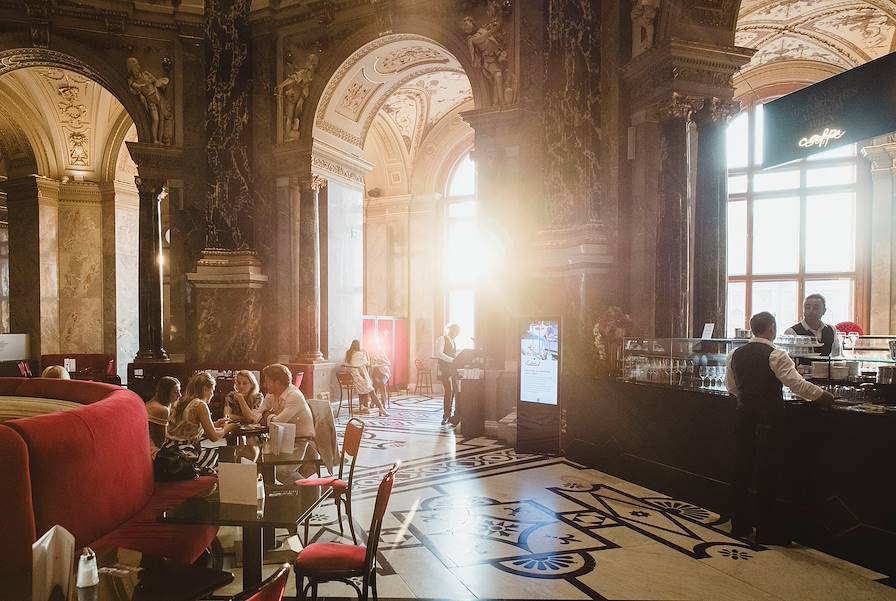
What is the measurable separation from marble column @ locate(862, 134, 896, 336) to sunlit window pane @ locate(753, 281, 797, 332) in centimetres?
131

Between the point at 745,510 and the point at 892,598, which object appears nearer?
the point at 892,598

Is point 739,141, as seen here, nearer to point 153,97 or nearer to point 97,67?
point 153,97

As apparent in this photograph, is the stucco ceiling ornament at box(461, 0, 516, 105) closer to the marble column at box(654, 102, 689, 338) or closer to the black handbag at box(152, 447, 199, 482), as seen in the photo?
the marble column at box(654, 102, 689, 338)

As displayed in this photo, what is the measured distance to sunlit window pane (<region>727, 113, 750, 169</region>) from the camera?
12.9 metres

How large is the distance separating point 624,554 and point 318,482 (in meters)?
2.25

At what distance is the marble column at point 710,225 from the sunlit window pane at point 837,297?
19.9ft

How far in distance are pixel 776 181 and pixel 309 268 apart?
938cm

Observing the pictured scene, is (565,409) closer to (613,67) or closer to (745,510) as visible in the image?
(745,510)

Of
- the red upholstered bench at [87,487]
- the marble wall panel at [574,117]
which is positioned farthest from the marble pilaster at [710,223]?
the red upholstered bench at [87,487]

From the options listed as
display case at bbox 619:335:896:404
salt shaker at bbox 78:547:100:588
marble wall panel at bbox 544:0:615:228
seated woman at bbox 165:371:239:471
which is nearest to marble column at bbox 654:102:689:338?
marble wall panel at bbox 544:0:615:228

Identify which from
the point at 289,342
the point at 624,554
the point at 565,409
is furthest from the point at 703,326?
the point at 289,342

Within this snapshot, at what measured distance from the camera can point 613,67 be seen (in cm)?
775

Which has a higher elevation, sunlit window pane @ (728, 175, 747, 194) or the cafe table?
sunlit window pane @ (728, 175, 747, 194)

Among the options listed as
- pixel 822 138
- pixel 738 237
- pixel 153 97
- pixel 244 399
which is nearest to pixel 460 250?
pixel 738 237
